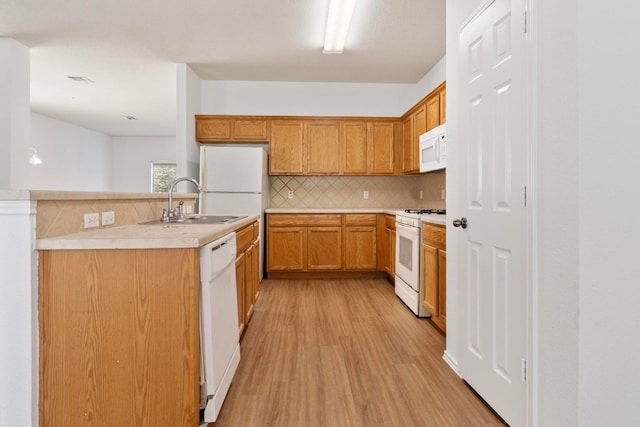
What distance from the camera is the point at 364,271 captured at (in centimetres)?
475

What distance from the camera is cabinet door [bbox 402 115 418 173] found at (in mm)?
4540

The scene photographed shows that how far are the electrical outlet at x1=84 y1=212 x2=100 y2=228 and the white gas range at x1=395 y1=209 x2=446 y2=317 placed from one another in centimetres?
224

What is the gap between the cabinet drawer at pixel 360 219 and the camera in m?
4.70

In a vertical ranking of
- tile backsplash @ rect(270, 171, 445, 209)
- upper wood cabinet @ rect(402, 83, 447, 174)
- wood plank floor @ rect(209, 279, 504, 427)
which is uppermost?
upper wood cabinet @ rect(402, 83, 447, 174)

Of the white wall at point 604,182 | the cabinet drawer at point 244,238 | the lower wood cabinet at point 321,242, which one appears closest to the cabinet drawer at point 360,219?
the lower wood cabinet at point 321,242

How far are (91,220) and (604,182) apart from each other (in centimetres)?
214

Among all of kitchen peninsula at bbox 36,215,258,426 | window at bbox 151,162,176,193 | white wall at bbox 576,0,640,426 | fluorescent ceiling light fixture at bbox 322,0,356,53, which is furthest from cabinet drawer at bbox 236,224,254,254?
window at bbox 151,162,176,193

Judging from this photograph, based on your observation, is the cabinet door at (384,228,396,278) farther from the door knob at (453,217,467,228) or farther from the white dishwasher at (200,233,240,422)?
the white dishwasher at (200,233,240,422)

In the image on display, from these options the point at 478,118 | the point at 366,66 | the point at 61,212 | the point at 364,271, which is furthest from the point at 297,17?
the point at 364,271

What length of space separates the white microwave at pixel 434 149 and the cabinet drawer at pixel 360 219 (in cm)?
101

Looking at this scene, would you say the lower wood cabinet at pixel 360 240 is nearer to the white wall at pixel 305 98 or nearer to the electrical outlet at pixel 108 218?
the white wall at pixel 305 98

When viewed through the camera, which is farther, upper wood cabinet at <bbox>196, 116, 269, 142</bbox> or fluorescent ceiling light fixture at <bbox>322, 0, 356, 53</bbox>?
upper wood cabinet at <bbox>196, 116, 269, 142</bbox>

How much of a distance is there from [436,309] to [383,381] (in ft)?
3.23

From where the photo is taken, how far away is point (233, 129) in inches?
192
